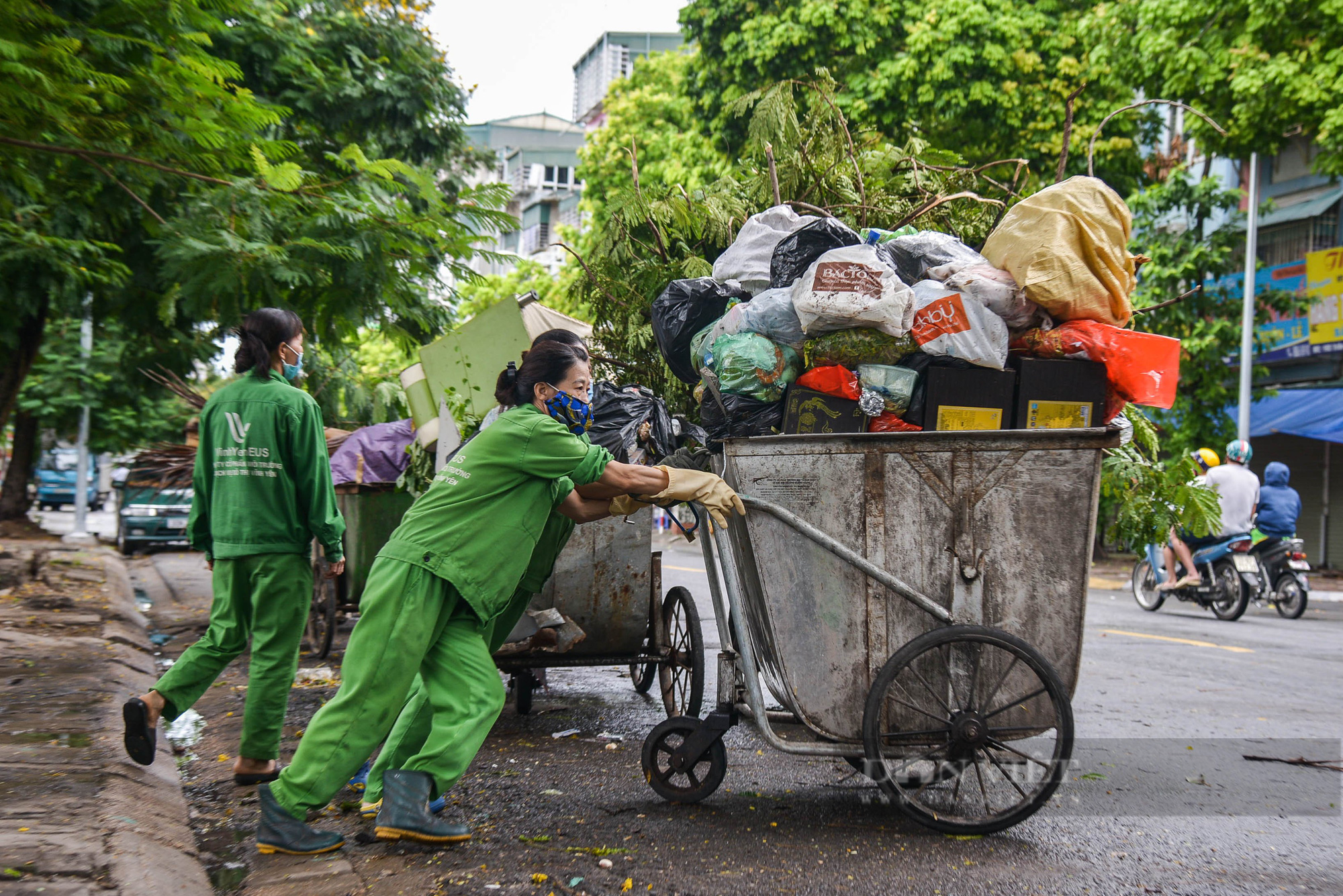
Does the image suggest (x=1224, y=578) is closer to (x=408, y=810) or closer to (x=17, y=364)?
(x=408, y=810)

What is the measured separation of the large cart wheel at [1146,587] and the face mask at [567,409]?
9.37 meters

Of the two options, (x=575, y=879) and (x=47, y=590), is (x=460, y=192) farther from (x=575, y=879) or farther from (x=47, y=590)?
(x=47, y=590)

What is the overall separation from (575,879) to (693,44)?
1812cm

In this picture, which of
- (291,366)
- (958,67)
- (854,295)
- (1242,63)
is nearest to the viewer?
(854,295)

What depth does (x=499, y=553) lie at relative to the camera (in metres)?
3.38

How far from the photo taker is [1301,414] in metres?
15.8

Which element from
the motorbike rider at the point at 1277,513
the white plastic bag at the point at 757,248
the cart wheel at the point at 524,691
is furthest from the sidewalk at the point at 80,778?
the motorbike rider at the point at 1277,513

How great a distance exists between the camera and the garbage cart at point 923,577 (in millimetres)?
3496

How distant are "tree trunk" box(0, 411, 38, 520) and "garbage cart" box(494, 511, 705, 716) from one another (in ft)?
38.8

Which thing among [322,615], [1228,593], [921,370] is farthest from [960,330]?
[1228,593]

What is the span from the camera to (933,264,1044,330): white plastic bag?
12.3 feet

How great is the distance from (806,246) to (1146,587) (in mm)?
8968

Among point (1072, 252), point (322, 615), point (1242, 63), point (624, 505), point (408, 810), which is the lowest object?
point (322, 615)

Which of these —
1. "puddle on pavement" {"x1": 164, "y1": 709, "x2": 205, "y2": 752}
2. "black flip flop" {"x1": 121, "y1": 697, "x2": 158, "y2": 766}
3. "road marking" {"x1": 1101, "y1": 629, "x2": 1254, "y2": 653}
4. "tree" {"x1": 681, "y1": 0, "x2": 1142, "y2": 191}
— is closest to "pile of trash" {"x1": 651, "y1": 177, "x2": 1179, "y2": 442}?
"black flip flop" {"x1": 121, "y1": 697, "x2": 158, "y2": 766}
